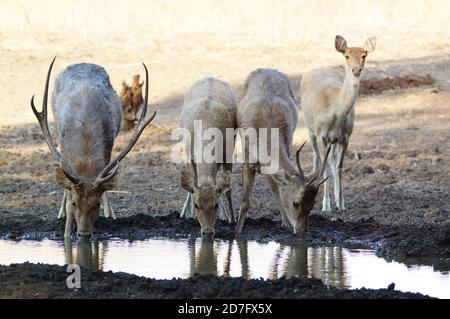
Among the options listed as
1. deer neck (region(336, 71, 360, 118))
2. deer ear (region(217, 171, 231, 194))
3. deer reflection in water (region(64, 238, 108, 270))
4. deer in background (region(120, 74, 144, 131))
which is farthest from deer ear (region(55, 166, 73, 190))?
deer in background (region(120, 74, 144, 131))

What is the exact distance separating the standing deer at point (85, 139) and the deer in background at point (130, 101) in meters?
5.50

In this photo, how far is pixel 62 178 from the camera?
11.9 meters

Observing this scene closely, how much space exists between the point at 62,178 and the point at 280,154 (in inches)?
101

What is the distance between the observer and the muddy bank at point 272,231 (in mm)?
11820

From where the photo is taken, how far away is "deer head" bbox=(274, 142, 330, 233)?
12508 mm

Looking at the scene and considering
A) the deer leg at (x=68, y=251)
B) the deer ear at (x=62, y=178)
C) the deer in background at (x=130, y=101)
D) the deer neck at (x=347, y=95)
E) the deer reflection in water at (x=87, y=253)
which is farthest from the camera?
the deer in background at (x=130, y=101)

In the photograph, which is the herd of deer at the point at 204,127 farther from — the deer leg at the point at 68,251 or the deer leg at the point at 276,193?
the deer leg at the point at 68,251

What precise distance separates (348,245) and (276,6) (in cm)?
2093

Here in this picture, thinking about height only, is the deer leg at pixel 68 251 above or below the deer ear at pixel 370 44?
below

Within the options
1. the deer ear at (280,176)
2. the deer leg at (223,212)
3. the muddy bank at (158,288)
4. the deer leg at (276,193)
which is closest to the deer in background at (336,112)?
the deer leg at (223,212)

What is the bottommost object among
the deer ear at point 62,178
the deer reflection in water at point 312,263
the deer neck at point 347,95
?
the deer reflection in water at point 312,263

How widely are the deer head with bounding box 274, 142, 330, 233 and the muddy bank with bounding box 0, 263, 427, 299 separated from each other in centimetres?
346
